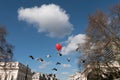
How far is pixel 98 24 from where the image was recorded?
34906 millimetres

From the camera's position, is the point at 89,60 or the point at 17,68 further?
the point at 17,68

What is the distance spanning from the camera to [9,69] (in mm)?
67000

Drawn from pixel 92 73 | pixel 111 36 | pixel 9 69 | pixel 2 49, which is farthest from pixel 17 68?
pixel 111 36

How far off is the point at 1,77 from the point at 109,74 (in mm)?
40610

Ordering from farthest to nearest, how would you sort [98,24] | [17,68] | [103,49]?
1. [17,68]
2. [98,24]
3. [103,49]

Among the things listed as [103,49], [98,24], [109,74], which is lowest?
[109,74]

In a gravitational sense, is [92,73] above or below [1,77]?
below

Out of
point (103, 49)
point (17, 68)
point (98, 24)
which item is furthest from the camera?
point (17, 68)

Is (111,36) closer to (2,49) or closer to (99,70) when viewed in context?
(99,70)

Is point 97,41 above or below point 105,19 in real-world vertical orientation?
below

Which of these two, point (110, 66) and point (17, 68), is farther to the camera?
point (17, 68)

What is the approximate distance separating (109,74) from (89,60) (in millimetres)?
5547

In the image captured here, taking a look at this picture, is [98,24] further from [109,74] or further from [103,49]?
[109,74]

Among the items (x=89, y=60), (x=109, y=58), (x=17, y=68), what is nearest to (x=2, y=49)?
(x=89, y=60)
